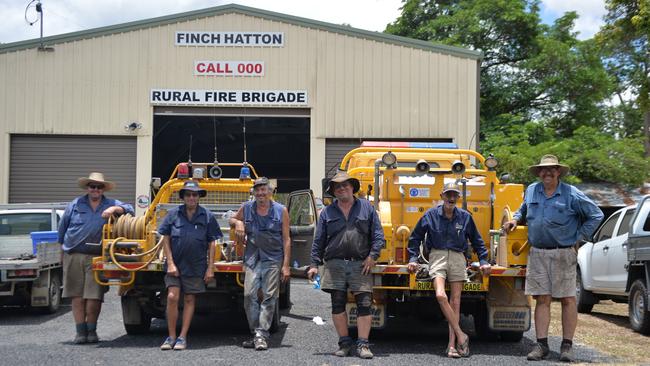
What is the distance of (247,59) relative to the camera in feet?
65.3

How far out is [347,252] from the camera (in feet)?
25.4

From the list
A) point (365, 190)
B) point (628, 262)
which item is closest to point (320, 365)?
point (365, 190)

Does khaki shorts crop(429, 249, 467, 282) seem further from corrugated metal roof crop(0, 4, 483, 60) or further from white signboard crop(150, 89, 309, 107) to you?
corrugated metal roof crop(0, 4, 483, 60)

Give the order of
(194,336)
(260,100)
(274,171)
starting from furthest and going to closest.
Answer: (274,171), (260,100), (194,336)

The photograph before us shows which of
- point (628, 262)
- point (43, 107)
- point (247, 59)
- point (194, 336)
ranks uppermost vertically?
point (247, 59)

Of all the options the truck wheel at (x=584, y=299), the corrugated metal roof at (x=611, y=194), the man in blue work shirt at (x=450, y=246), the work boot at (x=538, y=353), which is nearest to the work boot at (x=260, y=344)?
the man in blue work shirt at (x=450, y=246)

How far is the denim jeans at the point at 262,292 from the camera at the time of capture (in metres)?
8.20

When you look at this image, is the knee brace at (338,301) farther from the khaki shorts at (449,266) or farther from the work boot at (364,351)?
the khaki shorts at (449,266)

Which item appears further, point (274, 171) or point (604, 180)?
point (274, 171)

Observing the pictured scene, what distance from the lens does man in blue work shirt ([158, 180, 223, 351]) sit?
319 inches

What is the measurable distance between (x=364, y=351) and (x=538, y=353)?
1.72 meters

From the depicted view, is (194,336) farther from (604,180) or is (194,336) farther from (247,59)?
(604,180)

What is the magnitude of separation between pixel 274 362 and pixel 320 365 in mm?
468

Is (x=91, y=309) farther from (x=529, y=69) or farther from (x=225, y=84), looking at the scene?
(x=529, y=69)
